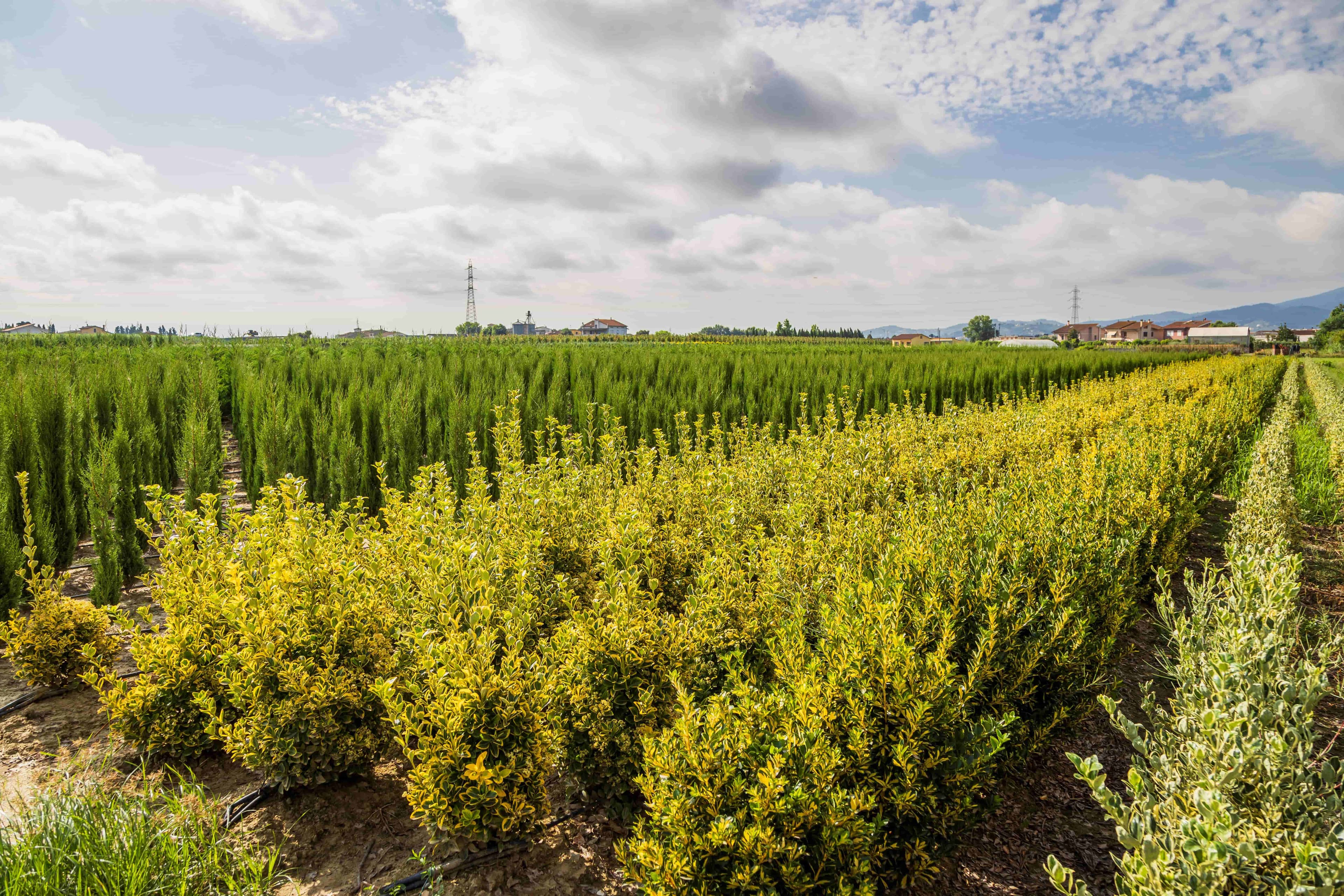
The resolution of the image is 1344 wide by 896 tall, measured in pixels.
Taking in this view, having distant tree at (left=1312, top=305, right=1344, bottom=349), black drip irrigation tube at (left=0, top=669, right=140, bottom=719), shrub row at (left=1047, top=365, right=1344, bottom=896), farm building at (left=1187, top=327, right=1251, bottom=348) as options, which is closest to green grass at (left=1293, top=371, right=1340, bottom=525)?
shrub row at (left=1047, top=365, right=1344, bottom=896)

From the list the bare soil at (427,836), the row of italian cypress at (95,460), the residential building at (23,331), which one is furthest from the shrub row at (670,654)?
the residential building at (23,331)

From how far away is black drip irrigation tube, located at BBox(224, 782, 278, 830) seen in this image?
250cm

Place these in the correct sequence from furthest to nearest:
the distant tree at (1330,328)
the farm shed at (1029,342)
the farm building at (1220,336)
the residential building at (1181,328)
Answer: the residential building at (1181,328) < the distant tree at (1330,328) < the farm building at (1220,336) < the farm shed at (1029,342)

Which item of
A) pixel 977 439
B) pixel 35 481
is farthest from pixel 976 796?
pixel 35 481

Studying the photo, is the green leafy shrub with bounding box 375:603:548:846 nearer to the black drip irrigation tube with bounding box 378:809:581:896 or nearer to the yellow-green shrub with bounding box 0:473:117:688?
the black drip irrigation tube with bounding box 378:809:581:896

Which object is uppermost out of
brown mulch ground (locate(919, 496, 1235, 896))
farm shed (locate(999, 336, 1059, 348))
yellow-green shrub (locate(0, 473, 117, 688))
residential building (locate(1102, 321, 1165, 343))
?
residential building (locate(1102, 321, 1165, 343))

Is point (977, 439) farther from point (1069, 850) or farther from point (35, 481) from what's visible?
point (35, 481)

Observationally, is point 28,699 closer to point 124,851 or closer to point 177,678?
point 177,678

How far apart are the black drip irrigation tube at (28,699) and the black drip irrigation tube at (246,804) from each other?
1222 millimetres

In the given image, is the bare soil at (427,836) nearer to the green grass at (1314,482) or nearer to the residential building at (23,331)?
the green grass at (1314,482)

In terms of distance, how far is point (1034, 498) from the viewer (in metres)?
4.03

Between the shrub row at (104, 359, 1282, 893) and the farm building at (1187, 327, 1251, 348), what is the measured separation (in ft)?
319

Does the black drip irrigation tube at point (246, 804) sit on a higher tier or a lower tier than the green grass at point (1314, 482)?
lower

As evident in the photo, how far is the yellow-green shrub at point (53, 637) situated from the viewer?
3.26 meters
